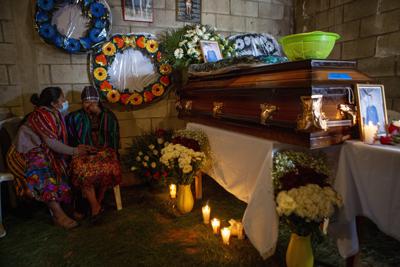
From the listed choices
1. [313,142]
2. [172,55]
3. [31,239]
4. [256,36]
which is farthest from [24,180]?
[256,36]

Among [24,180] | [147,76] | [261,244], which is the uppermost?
[147,76]

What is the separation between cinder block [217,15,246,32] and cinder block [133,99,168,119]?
1.42 meters

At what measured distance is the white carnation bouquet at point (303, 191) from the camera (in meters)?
1.48

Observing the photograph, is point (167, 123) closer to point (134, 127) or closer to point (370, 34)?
point (134, 127)

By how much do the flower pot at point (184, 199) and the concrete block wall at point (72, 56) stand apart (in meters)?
1.29

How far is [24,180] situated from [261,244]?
2.25m

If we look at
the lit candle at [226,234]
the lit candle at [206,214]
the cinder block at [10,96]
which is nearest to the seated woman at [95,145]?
the cinder block at [10,96]

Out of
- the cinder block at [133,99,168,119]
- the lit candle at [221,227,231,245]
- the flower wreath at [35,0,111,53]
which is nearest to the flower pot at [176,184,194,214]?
the lit candle at [221,227,231,245]

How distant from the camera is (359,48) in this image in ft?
10.4

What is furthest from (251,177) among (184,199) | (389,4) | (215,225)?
(389,4)

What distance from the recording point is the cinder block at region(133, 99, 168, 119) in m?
3.56

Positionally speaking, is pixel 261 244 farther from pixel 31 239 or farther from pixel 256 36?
pixel 256 36

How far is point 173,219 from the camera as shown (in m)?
2.61

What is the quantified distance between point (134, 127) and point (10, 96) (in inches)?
57.7
